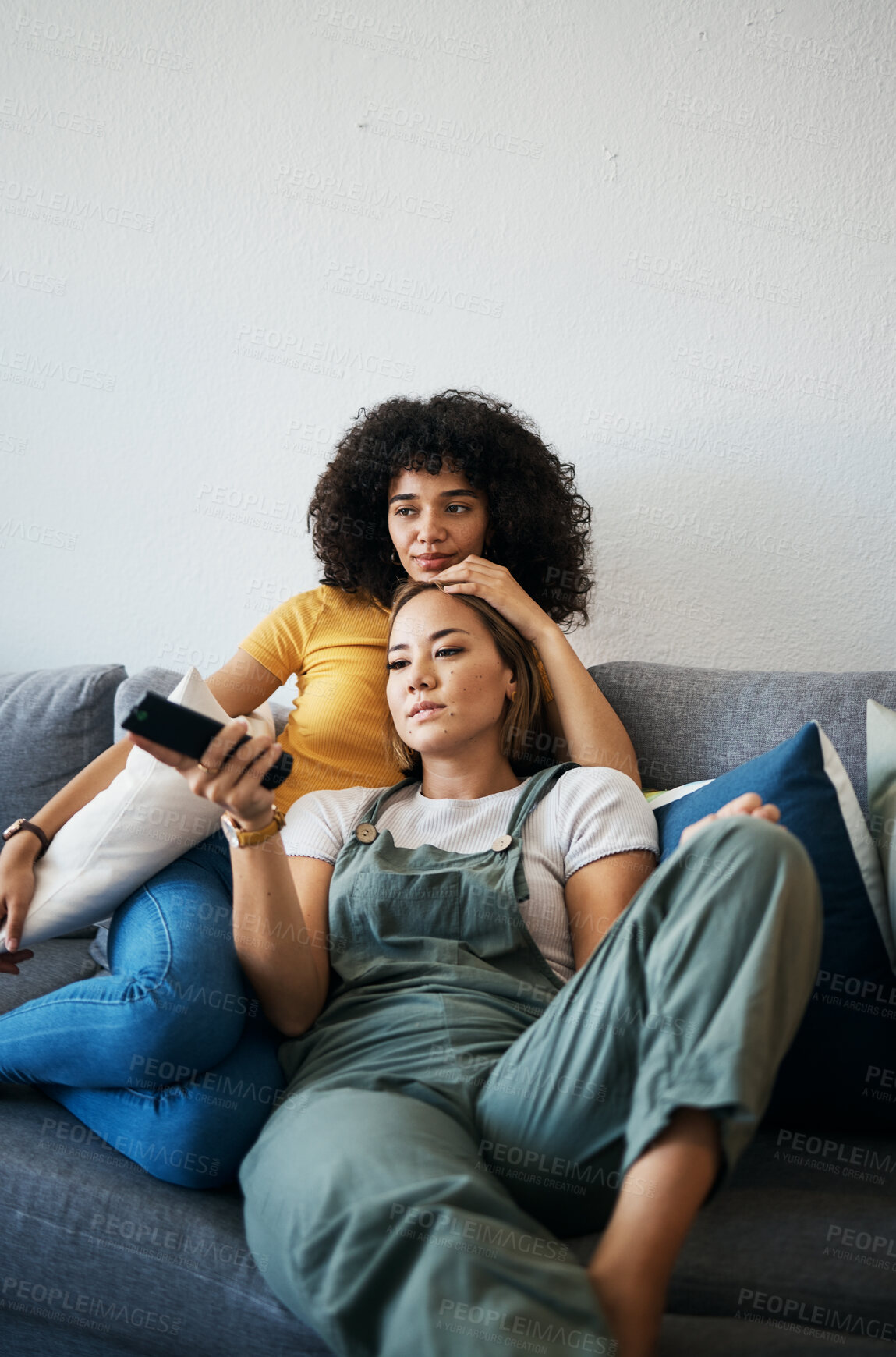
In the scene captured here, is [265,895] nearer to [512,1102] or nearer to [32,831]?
[512,1102]

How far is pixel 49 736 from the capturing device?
178 centimetres

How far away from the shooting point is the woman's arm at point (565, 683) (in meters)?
1.48

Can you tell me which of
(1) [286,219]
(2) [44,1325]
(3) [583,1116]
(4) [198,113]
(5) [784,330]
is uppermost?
(4) [198,113]

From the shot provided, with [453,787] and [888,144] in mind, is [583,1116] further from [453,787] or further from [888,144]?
[888,144]

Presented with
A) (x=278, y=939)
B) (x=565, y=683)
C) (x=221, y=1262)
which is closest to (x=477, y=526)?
(x=565, y=683)

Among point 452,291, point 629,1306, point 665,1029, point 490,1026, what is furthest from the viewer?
point 452,291

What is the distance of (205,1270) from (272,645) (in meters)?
1.00

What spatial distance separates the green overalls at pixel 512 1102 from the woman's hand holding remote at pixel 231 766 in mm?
311

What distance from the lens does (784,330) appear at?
1811mm

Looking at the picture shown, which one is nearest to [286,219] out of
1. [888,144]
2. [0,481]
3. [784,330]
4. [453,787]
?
[0,481]

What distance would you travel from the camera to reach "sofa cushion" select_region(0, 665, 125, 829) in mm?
1765

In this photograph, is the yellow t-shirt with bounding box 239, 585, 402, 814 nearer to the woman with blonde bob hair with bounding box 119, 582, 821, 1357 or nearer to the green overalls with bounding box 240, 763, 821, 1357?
the woman with blonde bob hair with bounding box 119, 582, 821, 1357

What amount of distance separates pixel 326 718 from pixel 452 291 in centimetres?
92

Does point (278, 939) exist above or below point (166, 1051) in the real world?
above
